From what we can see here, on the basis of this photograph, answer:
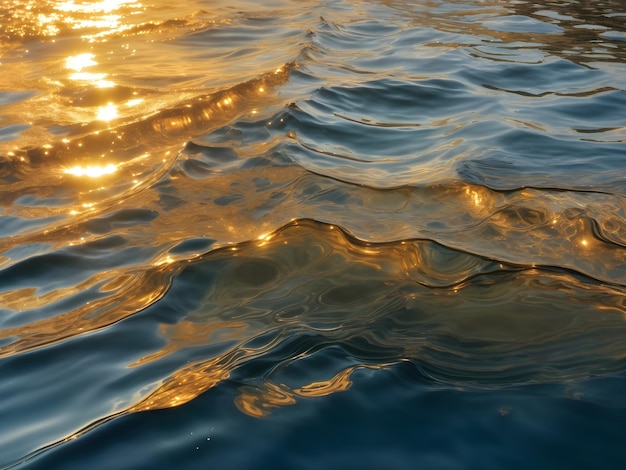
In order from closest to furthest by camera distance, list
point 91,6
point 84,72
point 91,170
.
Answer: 1. point 91,170
2. point 84,72
3. point 91,6

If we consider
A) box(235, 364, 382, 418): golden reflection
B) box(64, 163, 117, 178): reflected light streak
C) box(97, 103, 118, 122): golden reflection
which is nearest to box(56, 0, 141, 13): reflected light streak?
box(97, 103, 118, 122): golden reflection

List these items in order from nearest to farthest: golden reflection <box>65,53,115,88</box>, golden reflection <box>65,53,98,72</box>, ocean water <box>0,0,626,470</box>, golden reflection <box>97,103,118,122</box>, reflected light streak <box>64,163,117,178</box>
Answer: ocean water <box>0,0,626,470</box>, reflected light streak <box>64,163,117,178</box>, golden reflection <box>97,103,118,122</box>, golden reflection <box>65,53,115,88</box>, golden reflection <box>65,53,98,72</box>

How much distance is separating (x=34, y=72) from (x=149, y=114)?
4.94 feet

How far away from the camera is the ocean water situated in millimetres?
1884

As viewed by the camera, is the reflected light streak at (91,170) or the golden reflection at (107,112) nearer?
the reflected light streak at (91,170)

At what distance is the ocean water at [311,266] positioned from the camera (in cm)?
188

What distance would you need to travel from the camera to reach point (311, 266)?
2.75 m

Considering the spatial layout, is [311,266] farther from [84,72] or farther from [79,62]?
[79,62]

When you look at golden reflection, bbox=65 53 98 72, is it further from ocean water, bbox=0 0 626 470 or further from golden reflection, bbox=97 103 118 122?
golden reflection, bbox=97 103 118 122

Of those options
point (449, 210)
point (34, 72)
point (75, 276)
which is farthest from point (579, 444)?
point (34, 72)

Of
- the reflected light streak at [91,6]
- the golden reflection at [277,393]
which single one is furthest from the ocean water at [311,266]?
the reflected light streak at [91,6]

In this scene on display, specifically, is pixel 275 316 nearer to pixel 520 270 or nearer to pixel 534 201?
pixel 520 270

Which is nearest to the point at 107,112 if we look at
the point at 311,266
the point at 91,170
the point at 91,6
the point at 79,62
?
the point at 91,170

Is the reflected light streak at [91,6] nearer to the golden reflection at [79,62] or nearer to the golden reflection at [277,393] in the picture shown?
the golden reflection at [79,62]
